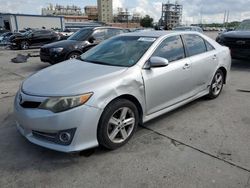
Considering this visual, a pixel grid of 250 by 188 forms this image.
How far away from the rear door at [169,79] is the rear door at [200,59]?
0.59 ft

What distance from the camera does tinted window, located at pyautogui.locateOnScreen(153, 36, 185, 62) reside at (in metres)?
3.60

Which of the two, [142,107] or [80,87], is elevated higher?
[80,87]

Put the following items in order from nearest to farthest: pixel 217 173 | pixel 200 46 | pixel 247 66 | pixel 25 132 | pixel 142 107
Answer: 1. pixel 217 173
2. pixel 25 132
3. pixel 142 107
4. pixel 200 46
5. pixel 247 66

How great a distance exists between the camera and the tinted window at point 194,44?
4.13m

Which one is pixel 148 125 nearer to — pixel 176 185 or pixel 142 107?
pixel 142 107

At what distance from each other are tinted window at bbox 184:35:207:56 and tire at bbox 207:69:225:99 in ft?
2.27

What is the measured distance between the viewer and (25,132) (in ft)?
9.34

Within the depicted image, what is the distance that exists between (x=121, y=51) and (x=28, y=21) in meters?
54.7

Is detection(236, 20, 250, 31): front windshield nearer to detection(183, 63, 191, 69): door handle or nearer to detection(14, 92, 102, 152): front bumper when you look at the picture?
detection(183, 63, 191, 69): door handle

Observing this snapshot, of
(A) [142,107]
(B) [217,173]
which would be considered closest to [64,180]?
(A) [142,107]

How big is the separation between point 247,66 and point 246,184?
7367 mm

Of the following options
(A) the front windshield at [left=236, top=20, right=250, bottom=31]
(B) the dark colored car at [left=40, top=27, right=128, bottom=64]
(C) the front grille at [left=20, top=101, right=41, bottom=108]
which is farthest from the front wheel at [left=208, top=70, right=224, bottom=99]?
(A) the front windshield at [left=236, top=20, right=250, bottom=31]

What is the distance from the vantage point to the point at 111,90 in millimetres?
2793

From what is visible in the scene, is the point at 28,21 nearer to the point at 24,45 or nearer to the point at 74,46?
the point at 24,45
